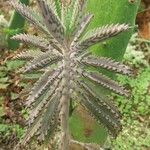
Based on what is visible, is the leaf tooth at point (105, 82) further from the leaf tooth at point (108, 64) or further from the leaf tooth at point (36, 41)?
the leaf tooth at point (36, 41)

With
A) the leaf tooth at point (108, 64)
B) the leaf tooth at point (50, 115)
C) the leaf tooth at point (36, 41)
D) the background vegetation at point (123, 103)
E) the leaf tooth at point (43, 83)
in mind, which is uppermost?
the leaf tooth at point (36, 41)

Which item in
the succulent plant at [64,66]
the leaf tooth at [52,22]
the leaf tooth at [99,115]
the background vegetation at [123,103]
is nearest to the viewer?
the leaf tooth at [52,22]

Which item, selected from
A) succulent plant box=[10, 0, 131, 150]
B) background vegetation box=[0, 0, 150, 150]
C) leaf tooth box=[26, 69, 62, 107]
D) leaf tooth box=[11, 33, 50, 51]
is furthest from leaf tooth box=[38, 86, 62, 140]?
background vegetation box=[0, 0, 150, 150]

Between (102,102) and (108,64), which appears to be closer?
(108,64)

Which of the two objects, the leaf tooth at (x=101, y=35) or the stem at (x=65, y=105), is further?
the stem at (x=65, y=105)

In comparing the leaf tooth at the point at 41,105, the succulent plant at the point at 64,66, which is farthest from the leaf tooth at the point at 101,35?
the leaf tooth at the point at 41,105

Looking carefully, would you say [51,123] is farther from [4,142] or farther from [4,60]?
[4,60]

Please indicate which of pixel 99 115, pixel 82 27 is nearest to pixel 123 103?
pixel 99 115

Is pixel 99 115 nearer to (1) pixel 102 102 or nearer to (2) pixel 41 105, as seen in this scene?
(1) pixel 102 102
